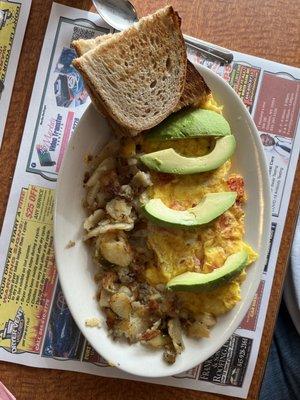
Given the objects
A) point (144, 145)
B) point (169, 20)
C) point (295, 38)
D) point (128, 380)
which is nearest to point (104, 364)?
point (128, 380)

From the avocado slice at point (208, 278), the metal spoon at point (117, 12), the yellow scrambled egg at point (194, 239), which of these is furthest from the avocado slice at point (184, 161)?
the metal spoon at point (117, 12)

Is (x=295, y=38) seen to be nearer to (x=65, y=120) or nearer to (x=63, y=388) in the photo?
(x=65, y=120)

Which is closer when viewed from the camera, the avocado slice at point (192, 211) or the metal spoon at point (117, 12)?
the avocado slice at point (192, 211)

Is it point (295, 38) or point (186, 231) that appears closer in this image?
point (186, 231)

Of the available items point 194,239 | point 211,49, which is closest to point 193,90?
point 211,49

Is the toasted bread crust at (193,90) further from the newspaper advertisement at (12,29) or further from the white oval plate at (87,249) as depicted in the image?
the newspaper advertisement at (12,29)
